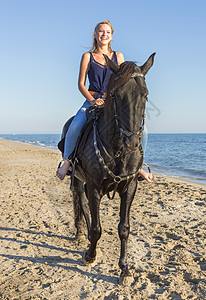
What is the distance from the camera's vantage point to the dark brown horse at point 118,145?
266 centimetres

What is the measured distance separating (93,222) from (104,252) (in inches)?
37.6

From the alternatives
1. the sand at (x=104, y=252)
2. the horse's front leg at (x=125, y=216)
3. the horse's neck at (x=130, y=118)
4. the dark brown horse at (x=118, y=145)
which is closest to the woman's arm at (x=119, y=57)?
the dark brown horse at (x=118, y=145)

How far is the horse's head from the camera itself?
264 centimetres

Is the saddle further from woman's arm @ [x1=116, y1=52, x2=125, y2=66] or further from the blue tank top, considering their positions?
woman's arm @ [x1=116, y1=52, x2=125, y2=66]

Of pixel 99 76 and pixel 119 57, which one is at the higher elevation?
pixel 119 57

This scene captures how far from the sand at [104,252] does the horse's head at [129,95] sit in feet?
6.95

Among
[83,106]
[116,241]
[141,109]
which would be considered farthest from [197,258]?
[83,106]

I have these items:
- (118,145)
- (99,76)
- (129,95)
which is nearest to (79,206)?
(118,145)

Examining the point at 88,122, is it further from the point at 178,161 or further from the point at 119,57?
the point at 178,161

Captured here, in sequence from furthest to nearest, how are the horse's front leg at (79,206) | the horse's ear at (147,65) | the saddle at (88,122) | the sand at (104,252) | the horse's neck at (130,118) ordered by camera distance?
1. the horse's front leg at (79,206)
2. the saddle at (88,122)
3. the sand at (104,252)
4. the horse's ear at (147,65)
5. the horse's neck at (130,118)

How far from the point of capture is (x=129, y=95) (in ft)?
8.73

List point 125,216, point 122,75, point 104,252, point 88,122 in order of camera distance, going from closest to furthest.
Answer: point 122,75
point 125,216
point 88,122
point 104,252

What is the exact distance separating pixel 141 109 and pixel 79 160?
1.61 m

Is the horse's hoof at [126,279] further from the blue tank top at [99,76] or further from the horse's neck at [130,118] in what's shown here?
the blue tank top at [99,76]
